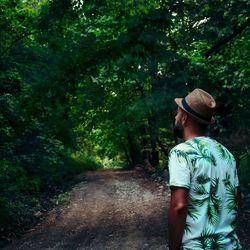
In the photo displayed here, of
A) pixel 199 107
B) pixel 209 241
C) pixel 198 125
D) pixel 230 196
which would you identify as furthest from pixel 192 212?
pixel 199 107

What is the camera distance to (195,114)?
311cm

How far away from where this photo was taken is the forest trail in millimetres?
9711

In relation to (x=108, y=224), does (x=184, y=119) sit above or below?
above

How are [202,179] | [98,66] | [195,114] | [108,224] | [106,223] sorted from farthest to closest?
[106,223] < [108,224] < [98,66] < [195,114] < [202,179]

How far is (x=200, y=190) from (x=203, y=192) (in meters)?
0.03

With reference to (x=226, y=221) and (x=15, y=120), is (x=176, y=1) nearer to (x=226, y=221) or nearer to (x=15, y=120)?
(x=15, y=120)

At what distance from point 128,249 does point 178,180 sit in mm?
6500

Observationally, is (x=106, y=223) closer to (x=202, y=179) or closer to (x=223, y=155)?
(x=223, y=155)

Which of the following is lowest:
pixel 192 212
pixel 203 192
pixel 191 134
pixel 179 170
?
pixel 192 212

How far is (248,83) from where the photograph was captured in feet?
37.7

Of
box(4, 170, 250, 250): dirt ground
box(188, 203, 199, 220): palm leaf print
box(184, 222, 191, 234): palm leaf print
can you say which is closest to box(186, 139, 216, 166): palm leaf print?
box(188, 203, 199, 220): palm leaf print

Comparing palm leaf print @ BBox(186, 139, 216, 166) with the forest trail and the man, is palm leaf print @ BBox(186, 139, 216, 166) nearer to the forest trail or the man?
the man

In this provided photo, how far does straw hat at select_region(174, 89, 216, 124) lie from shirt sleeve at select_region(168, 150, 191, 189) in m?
0.33

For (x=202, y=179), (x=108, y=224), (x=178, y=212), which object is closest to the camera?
(x=178, y=212)
